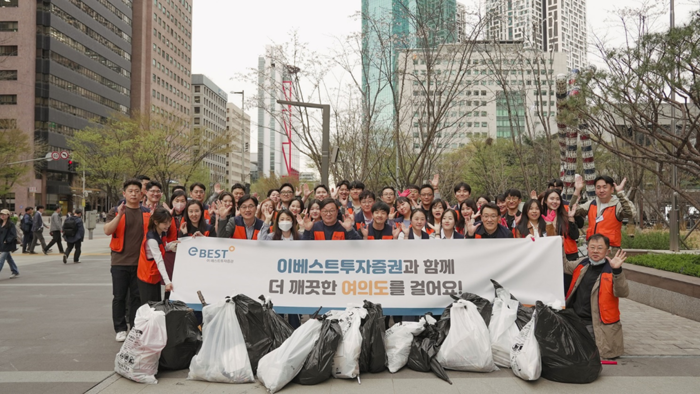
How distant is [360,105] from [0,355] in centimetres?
1488

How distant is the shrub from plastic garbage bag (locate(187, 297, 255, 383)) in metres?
6.78

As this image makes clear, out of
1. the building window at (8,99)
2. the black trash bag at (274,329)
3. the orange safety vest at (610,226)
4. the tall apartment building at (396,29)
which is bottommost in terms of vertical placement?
the black trash bag at (274,329)

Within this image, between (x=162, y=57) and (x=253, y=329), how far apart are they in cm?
8664

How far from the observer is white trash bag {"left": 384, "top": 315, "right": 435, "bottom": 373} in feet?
15.5

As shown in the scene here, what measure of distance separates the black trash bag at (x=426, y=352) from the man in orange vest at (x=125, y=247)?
3310 mm

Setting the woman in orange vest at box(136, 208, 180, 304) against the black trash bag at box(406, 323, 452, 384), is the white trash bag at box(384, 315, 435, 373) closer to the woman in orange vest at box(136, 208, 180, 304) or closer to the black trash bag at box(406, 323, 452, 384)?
the black trash bag at box(406, 323, 452, 384)

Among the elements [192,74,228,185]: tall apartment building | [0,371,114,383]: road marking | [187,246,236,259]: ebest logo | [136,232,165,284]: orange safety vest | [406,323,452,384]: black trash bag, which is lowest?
[0,371,114,383]: road marking

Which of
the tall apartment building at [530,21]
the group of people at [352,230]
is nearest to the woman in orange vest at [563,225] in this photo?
the group of people at [352,230]

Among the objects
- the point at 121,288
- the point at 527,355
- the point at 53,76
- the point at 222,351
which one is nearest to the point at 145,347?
the point at 222,351

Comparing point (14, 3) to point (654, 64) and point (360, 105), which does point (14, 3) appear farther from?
point (654, 64)

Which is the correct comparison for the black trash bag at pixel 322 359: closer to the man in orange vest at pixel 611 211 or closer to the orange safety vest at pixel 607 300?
the orange safety vest at pixel 607 300

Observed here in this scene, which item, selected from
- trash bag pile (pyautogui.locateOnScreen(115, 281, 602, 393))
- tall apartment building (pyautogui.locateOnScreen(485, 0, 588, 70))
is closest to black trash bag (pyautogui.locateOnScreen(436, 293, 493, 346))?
trash bag pile (pyautogui.locateOnScreen(115, 281, 602, 393))

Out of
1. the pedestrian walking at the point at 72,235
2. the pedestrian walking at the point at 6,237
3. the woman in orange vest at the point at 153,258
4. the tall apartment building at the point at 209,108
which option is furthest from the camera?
the tall apartment building at the point at 209,108

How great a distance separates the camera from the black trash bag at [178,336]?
4648 millimetres
